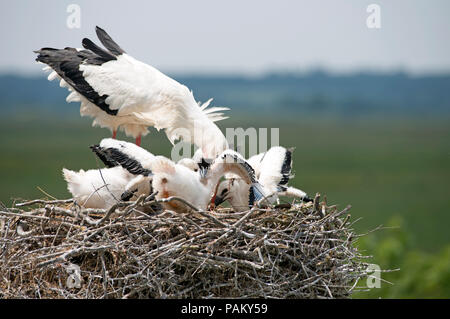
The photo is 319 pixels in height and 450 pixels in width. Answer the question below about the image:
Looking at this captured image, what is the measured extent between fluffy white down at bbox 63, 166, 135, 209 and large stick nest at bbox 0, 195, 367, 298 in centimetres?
20

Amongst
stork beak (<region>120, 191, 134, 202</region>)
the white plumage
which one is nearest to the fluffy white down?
stork beak (<region>120, 191, 134, 202</region>)

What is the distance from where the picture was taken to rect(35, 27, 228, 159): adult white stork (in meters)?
7.29

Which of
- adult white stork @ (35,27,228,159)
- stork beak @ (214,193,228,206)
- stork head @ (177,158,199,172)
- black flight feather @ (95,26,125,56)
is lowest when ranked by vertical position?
stork beak @ (214,193,228,206)

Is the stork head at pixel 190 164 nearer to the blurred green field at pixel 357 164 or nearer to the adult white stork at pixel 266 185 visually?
the adult white stork at pixel 266 185

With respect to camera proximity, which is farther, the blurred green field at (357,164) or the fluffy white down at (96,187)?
the blurred green field at (357,164)

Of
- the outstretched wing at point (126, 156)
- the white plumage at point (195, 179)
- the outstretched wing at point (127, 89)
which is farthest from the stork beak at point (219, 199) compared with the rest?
the outstretched wing at point (126, 156)

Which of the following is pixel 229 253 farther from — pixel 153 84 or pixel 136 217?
pixel 153 84

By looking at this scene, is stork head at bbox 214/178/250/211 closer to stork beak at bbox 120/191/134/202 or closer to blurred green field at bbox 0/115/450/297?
stork beak at bbox 120/191/134/202

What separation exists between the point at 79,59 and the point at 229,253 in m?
3.17

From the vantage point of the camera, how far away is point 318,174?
52812mm

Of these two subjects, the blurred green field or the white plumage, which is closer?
the white plumage

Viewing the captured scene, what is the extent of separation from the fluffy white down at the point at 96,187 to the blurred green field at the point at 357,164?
27.2 feet

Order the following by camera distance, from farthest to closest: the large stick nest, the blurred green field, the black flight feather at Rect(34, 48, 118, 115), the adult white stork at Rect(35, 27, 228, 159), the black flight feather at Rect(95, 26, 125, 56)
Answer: the blurred green field, the black flight feather at Rect(95, 26, 125, 56), the black flight feather at Rect(34, 48, 118, 115), the adult white stork at Rect(35, 27, 228, 159), the large stick nest

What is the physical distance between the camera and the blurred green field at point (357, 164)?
3104 cm
